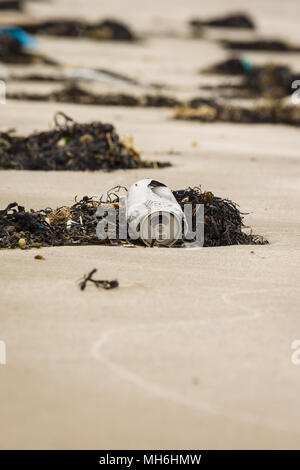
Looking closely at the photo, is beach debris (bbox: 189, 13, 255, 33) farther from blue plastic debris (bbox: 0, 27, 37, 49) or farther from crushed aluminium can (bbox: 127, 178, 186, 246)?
crushed aluminium can (bbox: 127, 178, 186, 246)

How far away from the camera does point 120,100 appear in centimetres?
1012

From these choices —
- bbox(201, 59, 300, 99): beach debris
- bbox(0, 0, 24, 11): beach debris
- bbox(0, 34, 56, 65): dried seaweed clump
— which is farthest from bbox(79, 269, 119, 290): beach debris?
bbox(0, 0, 24, 11): beach debris

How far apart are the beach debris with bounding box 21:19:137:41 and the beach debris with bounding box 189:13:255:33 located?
3.87 m

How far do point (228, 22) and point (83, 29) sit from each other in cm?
551

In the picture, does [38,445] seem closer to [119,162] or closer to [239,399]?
[239,399]

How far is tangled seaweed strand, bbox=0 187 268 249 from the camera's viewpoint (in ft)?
13.1

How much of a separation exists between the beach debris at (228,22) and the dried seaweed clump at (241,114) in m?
11.3

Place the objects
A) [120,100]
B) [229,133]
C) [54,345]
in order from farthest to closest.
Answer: [120,100]
[229,133]
[54,345]

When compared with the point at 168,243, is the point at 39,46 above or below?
above

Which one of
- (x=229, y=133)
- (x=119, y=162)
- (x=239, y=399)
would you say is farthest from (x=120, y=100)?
(x=239, y=399)

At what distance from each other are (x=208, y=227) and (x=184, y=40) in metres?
14.2

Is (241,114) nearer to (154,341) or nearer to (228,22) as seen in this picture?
(154,341)

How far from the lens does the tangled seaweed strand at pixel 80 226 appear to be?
3.99 meters

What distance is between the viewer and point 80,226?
4188 mm
